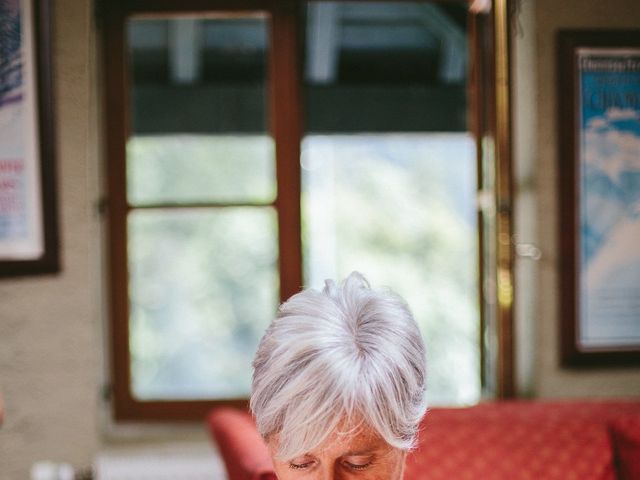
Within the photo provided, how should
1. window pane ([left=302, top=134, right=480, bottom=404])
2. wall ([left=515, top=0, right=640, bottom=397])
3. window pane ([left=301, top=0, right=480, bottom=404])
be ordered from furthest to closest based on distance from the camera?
window pane ([left=302, top=134, right=480, bottom=404]) → window pane ([left=301, top=0, right=480, bottom=404]) → wall ([left=515, top=0, right=640, bottom=397])

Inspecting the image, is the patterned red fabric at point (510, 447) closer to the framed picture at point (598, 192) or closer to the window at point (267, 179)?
the framed picture at point (598, 192)

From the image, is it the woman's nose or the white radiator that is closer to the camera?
the woman's nose

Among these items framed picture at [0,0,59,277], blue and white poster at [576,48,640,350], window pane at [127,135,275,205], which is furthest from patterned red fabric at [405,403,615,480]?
window pane at [127,135,275,205]

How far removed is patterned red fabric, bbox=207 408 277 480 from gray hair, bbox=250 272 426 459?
21.0 inches

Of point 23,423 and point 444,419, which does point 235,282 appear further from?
point 444,419

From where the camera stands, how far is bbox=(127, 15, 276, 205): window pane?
4523 millimetres

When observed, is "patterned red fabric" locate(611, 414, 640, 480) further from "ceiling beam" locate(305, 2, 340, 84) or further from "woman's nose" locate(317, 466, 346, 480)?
"ceiling beam" locate(305, 2, 340, 84)

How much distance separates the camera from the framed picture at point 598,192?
2822 millimetres

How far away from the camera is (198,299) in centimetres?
407

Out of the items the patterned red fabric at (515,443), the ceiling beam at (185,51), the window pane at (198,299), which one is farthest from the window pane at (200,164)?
the patterned red fabric at (515,443)

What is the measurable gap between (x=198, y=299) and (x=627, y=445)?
2404 millimetres

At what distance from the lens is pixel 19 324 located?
8.61 feet

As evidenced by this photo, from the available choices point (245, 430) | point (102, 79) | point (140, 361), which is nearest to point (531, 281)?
point (245, 430)

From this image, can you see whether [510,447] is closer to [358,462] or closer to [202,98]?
[358,462]
